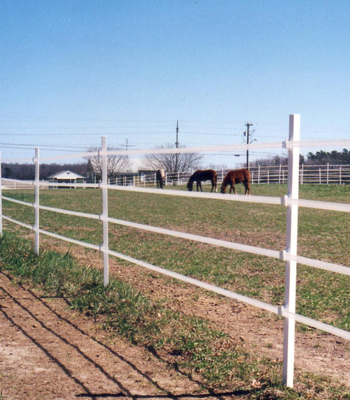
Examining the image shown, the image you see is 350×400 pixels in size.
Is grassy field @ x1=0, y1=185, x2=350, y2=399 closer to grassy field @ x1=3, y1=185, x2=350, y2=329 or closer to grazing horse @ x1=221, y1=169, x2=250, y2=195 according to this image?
grassy field @ x1=3, y1=185, x2=350, y2=329

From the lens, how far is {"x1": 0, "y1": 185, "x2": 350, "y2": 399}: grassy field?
358 cm

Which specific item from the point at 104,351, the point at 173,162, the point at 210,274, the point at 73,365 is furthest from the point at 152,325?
the point at 173,162

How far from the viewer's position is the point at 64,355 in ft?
11.7

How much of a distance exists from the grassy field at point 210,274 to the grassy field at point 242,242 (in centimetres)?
1

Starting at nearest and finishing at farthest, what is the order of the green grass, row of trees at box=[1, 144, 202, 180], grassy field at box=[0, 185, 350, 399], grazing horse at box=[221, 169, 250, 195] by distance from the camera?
1. the green grass
2. grassy field at box=[0, 185, 350, 399]
3. grazing horse at box=[221, 169, 250, 195]
4. row of trees at box=[1, 144, 202, 180]

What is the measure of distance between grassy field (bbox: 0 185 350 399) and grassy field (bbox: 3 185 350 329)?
1cm

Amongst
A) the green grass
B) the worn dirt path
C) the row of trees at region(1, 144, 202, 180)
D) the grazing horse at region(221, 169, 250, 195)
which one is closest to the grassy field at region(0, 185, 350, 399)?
the green grass

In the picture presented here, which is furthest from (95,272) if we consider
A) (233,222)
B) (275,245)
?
(233,222)

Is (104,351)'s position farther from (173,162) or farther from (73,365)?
(173,162)

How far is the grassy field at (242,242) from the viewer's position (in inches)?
211

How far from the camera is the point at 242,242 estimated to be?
916 centimetres

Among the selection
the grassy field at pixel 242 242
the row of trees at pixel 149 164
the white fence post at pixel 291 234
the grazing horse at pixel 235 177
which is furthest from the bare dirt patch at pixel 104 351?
the row of trees at pixel 149 164

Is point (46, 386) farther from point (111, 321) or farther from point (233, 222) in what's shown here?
point (233, 222)

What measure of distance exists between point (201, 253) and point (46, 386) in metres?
5.07
